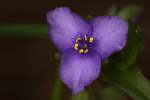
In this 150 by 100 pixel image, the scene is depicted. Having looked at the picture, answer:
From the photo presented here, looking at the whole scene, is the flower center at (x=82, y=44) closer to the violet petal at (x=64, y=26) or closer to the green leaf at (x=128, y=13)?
the violet petal at (x=64, y=26)

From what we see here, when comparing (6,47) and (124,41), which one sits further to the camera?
(6,47)

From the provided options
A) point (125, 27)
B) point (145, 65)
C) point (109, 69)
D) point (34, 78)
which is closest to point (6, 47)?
point (34, 78)

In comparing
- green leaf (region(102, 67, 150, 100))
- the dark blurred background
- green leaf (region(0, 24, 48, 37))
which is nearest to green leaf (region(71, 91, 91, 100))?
green leaf (region(102, 67, 150, 100))

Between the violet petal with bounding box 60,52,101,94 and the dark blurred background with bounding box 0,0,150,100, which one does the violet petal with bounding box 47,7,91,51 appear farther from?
the dark blurred background with bounding box 0,0,150,100

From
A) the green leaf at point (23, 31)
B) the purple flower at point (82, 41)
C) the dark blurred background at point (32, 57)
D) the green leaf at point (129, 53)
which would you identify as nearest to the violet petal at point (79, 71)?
the purple flower at point (82, 41)

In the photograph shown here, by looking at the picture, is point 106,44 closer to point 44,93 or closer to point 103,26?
point 103,26

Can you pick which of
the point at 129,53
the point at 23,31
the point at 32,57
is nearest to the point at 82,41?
the point at 129,53

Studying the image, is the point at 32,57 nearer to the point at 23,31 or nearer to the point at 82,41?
the point at 23,31
